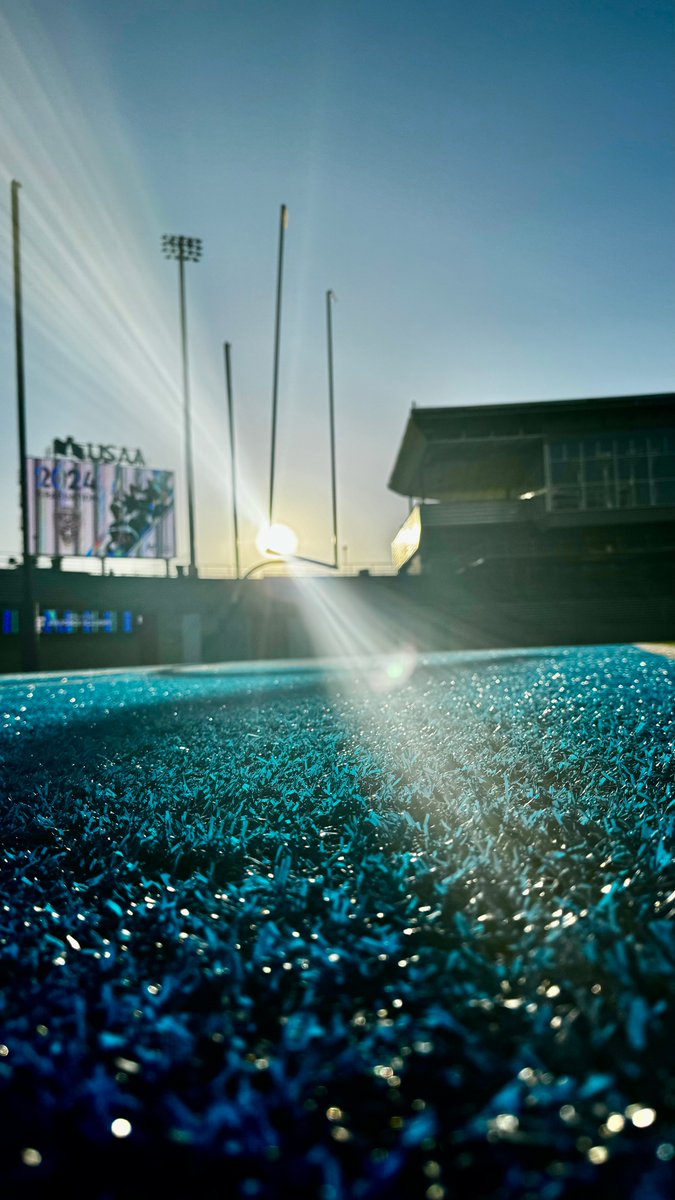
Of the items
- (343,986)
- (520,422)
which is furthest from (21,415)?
(343,986)

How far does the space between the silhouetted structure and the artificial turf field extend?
21976 mm

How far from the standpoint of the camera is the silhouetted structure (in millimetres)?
22438

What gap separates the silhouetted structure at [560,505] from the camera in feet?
73.6

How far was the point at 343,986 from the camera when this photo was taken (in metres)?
0.61

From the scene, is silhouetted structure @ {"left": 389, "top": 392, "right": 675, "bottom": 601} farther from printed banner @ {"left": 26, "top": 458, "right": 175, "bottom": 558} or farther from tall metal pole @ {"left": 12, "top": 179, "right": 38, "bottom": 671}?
printed banner @ {"left": 26, "top": 458, "right": 175, "bottom": 558}

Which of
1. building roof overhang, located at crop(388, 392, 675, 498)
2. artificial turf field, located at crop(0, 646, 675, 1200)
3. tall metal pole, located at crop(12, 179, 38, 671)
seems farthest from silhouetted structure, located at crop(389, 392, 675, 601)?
artificial turf field, located at crop(0, 646, 675, 1200)

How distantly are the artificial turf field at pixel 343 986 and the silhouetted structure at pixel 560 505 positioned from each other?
21976mm

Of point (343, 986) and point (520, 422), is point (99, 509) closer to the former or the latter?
point (520, 422)

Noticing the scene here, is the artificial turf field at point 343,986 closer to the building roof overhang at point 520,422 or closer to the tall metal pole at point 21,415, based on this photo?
the tall metal pole at point 21,415

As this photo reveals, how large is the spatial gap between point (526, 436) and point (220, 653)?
12.6 m

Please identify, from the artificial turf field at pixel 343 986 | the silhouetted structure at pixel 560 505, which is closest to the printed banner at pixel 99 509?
the silhouetted structure at pixel 560 505

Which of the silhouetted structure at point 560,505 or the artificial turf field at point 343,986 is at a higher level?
the silhouetted structure at point 560,505

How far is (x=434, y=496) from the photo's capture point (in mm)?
29828

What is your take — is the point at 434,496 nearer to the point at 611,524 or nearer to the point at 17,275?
the point at 611,524
